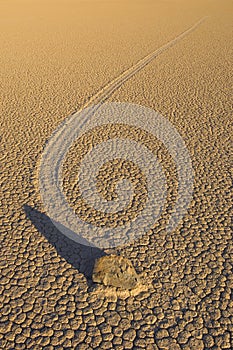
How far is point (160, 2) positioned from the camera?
3512 centimetres

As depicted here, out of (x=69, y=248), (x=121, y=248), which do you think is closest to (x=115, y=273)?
(x=121, y=248)

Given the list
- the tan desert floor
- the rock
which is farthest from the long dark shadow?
the rock

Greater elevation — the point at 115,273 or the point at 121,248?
the point at 115,273

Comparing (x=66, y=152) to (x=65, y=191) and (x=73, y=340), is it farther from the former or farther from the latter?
(x=73, y=340)

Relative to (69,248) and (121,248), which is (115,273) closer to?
(121,248)

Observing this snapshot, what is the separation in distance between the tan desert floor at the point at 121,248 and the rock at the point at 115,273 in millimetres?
169

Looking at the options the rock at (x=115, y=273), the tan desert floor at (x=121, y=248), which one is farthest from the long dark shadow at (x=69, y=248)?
the rock at (x=115, y=273)

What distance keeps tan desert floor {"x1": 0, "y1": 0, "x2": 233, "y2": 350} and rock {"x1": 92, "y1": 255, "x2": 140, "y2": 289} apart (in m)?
0.17

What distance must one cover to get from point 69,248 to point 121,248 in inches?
35.7

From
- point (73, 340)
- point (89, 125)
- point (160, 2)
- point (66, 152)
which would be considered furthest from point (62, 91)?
point (160, 2)

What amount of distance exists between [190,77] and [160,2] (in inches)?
990

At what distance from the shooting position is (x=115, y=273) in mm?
5223

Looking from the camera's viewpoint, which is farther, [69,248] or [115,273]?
[69,248]

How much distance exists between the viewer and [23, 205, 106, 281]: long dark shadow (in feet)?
18.4
